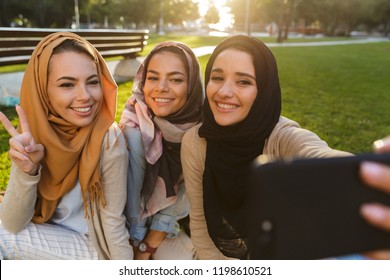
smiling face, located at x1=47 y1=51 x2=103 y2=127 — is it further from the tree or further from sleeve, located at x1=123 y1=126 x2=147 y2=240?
the tree

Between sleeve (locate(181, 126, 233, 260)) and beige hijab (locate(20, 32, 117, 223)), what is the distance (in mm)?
428

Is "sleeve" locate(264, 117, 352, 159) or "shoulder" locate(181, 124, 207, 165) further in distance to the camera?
"shoulder" locate(181, 124, 207, 165)

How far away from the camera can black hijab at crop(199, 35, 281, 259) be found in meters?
1.69

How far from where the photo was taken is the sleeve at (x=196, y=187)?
1.86 metres

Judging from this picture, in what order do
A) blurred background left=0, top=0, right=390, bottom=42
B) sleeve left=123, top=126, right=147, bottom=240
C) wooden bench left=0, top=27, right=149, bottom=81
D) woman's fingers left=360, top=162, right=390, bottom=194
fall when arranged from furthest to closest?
blurred background left=0, top=0, right=390, bottom=42 < wooden bench left=0, top=27, right=149, bottom=81 < sleeve left=123, top=126, right=147, bottom=240 < woman's fingers left=360, top=162, right=390, bottom=194

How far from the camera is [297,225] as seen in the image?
0.81m

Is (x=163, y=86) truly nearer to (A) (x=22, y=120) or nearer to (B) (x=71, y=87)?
(B) (x=71, y=87)

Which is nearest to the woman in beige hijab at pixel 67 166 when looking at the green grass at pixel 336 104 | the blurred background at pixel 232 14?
the green grass at pixel 336 104

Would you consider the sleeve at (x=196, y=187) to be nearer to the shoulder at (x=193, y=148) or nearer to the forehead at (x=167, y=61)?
the shoulder at (x=193, y=148)

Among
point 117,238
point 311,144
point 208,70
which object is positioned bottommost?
point 117,238

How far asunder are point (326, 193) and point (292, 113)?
4.22 meters

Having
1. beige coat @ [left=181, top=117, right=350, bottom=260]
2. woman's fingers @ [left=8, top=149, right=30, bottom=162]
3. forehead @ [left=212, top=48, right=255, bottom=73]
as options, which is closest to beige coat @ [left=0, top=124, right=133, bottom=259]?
woman's fingers @ [left=8, top=149, right=30, bottom=162]

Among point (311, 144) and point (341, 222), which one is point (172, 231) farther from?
point (341, 222)
